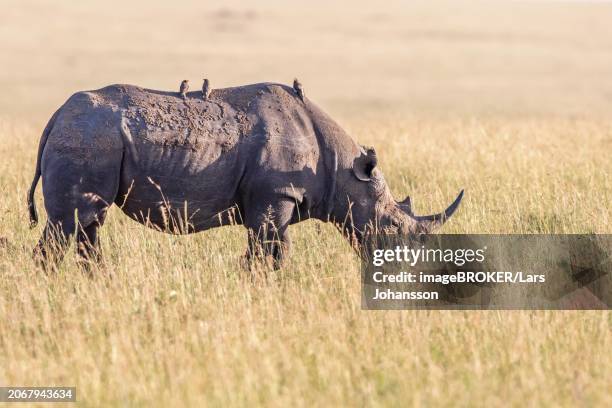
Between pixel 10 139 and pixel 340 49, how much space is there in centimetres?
5095

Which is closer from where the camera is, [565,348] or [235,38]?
[565,348]

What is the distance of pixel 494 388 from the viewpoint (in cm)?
605

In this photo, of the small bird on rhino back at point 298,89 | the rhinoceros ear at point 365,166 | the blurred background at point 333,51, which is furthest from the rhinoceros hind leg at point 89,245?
the blurred background at point 333,51

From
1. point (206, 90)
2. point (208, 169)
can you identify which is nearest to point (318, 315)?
point (208, 169)

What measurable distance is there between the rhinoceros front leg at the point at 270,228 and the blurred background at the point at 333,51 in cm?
3277

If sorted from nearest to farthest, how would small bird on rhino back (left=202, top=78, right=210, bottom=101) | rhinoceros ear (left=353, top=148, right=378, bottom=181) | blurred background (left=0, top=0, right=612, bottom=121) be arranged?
small bird on rhino back (left=202, top=78, right=210, bottom=101)
rhinoceros ear (left=353, top=148, right=378, bottom=181)
blurred background (left=0, top=0, right=612, bottom=121)

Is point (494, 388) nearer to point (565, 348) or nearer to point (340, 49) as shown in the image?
point (565, 348)

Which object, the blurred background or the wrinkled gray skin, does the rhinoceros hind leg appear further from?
the blurred background

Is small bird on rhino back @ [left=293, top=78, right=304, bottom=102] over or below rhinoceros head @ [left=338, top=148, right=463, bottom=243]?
over

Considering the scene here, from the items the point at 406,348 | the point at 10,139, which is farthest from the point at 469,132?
the point at 406,348

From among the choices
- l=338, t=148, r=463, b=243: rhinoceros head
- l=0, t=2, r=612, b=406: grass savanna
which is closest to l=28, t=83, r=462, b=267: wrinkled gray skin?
l=338, t=148, r=463, b=243: rhinoceros head

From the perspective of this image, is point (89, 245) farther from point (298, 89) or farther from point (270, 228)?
point (298, 89)

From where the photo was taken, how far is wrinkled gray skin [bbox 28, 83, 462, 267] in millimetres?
8531

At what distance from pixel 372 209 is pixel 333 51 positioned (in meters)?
55.6
